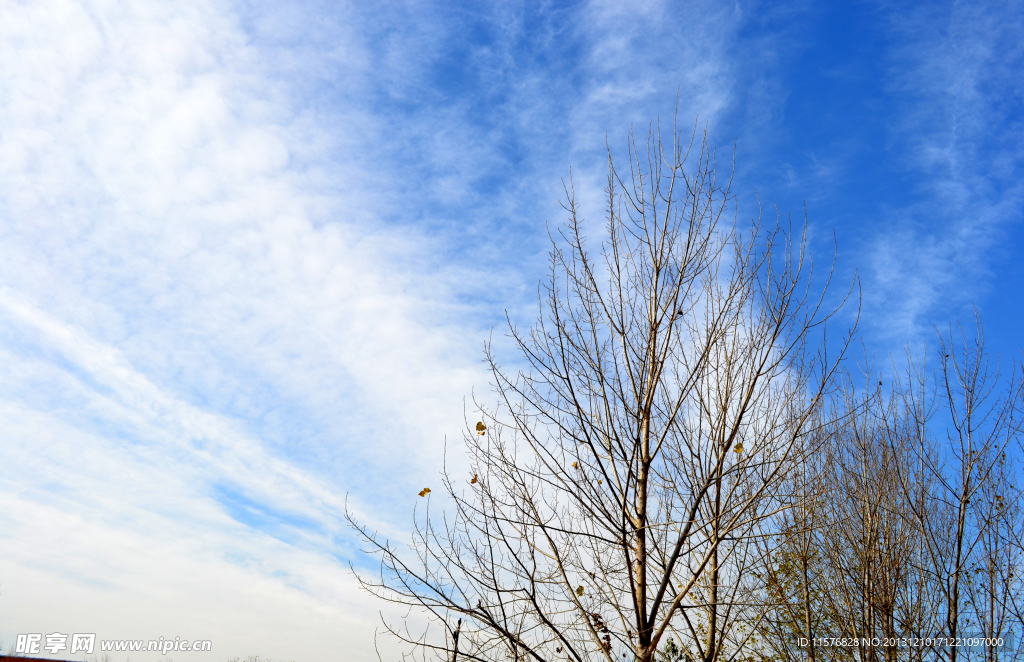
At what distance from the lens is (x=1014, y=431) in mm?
7473

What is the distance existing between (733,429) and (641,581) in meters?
1.15

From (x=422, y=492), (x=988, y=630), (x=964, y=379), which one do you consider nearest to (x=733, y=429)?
(x=422, y=492)

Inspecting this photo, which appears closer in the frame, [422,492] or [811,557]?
[422,492]

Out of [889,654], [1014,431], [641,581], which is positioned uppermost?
[1014,431]

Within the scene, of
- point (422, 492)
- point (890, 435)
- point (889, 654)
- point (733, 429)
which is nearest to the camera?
point (733, 429)

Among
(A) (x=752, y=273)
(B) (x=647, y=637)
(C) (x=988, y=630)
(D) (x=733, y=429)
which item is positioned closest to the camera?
(B) (x=647, y=637)

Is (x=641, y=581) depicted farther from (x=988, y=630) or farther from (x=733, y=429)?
(x=988, y=630)

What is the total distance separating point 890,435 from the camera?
318 inches

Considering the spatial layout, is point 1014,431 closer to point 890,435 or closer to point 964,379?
point 964,379

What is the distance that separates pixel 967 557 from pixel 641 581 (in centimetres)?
663

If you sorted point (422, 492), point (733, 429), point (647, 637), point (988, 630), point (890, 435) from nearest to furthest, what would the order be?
1. point (647, 637)
2. point (733, 429)
3. point (422, 492)
4. point (988, 630)
5. point (890, 435)

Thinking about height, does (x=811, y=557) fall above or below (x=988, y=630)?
above

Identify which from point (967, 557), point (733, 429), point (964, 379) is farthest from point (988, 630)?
point (733, 429)

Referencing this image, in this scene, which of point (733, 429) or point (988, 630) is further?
point (988, 630)
